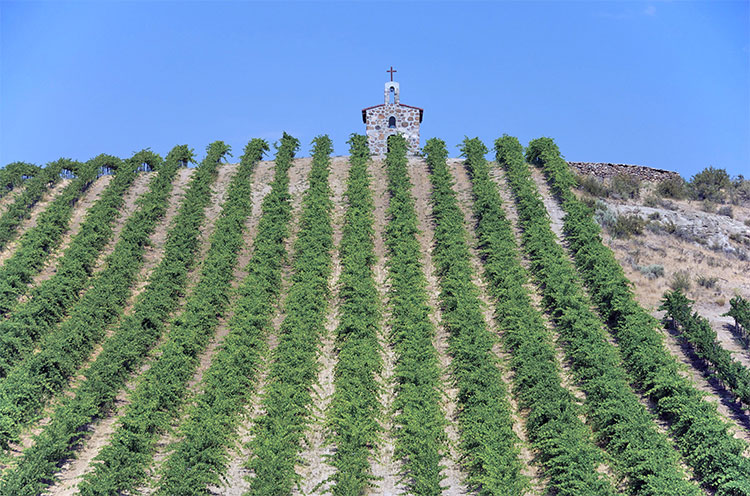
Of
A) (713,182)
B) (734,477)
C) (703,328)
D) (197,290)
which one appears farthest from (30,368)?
(713,182)

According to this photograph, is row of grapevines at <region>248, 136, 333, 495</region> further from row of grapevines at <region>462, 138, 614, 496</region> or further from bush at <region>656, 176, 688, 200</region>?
bush at <region>656, 176, 688, 200</region>

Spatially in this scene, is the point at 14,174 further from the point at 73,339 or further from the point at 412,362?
the point at 412,362

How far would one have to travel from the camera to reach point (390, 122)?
38.2m

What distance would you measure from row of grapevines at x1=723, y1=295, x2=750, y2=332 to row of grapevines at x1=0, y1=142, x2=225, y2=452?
18.9 meters

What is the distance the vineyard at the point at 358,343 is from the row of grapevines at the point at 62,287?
84 mm

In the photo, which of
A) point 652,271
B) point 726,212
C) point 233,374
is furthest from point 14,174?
point 726,212

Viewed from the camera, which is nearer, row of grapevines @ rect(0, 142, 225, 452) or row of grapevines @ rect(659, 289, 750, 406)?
row of grapevines @ rect(0, 142, 225, 452)

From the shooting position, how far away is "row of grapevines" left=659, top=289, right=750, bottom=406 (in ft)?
58.3

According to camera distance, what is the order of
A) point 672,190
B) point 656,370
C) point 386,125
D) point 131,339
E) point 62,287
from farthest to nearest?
point 386,125
point 672,190
point 62,287
point 131,339
point 656,370

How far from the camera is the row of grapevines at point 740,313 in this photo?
20.7 m

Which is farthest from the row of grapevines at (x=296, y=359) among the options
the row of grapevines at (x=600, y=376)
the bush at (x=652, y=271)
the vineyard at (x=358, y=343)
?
the bush at (x=652, y=271)

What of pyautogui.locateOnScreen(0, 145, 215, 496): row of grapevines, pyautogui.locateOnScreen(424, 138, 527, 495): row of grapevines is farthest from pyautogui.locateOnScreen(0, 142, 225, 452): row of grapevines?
pyautogui.locateOnScreen(424, 138, 527, 495): row of grapevines

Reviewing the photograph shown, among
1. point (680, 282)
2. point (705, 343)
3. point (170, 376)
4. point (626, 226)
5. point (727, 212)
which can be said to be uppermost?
point (727, 212)

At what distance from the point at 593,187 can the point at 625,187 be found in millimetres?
2131
